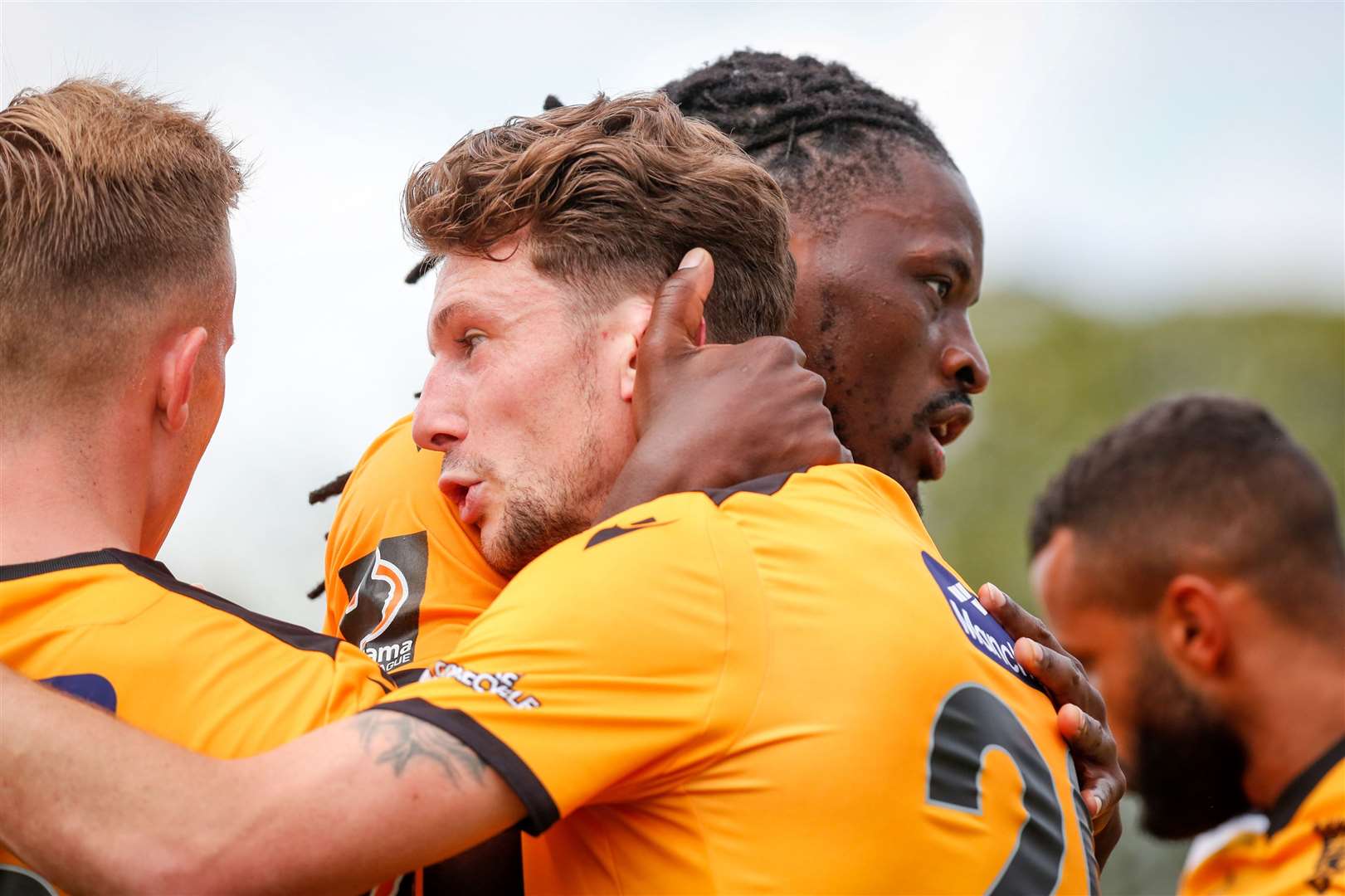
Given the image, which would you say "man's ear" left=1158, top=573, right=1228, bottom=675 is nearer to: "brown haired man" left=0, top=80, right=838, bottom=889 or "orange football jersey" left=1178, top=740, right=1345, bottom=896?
"orange football jersey" left=1178, top=740, right=1345, bottom=896

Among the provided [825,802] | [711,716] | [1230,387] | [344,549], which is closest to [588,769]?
[711,716]

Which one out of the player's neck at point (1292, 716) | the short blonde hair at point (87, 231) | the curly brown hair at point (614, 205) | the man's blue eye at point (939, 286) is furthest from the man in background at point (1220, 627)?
the short blonde hair at point (87, 231)

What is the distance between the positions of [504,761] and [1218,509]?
480 cm

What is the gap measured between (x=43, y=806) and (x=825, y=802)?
1.36 metres

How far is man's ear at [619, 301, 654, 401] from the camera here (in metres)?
3.54

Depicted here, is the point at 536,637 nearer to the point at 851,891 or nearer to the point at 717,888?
the point at 717,888

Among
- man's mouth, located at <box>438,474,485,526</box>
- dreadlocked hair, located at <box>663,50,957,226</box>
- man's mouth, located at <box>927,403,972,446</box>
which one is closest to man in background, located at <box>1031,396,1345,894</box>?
man's mouth, located at <box>927,403,972,446</box>

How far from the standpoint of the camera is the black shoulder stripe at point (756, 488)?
297cm

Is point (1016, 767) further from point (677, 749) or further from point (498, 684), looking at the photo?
point (498, 684)

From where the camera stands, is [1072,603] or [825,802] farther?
[1072,603]

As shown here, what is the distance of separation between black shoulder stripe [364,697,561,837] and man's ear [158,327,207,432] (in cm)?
95

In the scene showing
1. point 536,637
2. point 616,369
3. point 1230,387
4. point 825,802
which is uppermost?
point 616,369

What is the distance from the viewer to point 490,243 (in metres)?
3.71

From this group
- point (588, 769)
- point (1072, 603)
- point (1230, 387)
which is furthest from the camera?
point (1230, 387)
